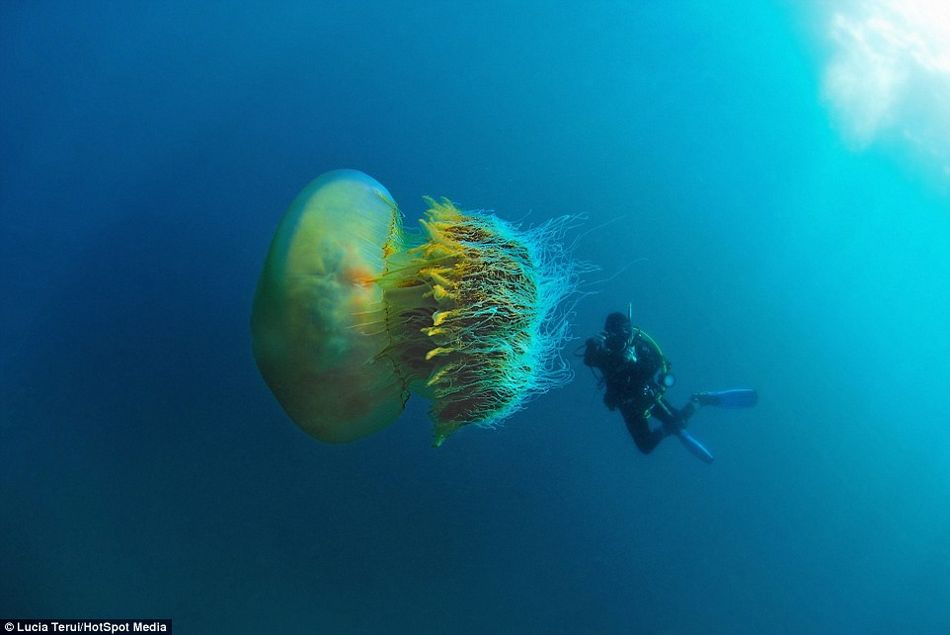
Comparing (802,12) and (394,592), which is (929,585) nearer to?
(802,12)

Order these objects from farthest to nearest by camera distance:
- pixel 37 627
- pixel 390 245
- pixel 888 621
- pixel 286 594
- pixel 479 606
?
1. pixel 888 621
2. pixel 479 606
3. pixel 286 594
4. pixel 37 627
5. pixel 390 245

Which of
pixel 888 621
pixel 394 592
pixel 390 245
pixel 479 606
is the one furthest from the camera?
pixel 888 621

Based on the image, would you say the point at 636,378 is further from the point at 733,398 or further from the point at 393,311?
the point at 393,311

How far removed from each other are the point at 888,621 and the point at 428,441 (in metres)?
16.2

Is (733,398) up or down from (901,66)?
down

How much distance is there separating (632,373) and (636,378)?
0.40 ft

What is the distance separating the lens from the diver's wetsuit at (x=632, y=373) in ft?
20.1

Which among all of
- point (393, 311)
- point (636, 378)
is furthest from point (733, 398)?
point (393, 311)

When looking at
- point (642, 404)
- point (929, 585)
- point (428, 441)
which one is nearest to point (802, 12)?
point (642, 404)

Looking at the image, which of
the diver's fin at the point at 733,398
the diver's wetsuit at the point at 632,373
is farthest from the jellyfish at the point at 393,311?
the diver's fin at the point at 733,398

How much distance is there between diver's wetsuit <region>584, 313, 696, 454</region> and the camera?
20.1 ft

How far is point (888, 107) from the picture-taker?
1572 centimetres

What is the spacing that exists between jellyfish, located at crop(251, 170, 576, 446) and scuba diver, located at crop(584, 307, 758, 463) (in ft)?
9.48

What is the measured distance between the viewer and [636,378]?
21.9 ft
